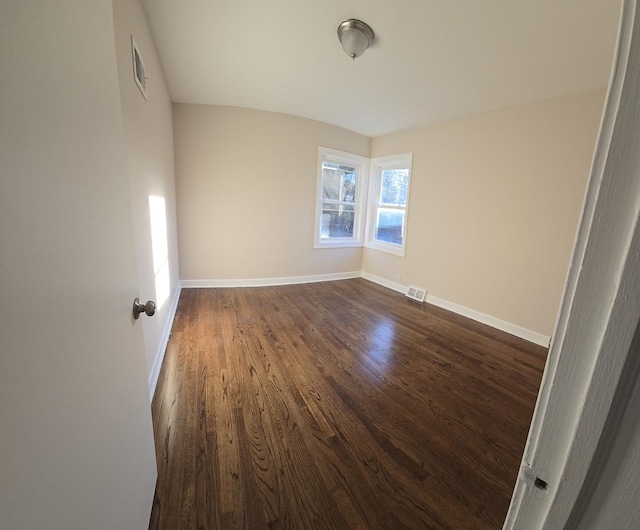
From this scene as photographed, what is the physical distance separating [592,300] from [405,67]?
8.70ft

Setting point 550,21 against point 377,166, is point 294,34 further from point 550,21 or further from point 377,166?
point 377,166

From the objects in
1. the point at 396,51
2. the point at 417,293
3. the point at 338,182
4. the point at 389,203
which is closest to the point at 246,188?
the point at 338,182

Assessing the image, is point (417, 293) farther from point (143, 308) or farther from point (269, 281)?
point (143, 308)

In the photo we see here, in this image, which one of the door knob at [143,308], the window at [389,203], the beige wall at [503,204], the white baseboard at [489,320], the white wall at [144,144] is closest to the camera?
the door knob at [143,308]

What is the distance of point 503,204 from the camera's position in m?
2.88

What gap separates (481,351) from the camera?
8.21 ft

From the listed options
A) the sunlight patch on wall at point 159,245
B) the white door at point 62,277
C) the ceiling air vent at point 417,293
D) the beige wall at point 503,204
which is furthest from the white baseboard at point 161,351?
the beige wall at point 503,204

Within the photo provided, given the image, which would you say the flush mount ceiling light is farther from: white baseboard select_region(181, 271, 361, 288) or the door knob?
white baseboard select_region(181, 271, 361, 288)

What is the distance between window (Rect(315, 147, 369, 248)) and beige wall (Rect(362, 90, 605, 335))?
0.94 meters

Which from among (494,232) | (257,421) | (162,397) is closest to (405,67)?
(494,232)

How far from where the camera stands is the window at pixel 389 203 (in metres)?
4.09

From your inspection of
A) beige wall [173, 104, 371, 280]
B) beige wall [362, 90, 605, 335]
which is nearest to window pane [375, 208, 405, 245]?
beige wall [362, 90, 605, 335]

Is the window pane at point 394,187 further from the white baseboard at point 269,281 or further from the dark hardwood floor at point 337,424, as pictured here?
the dark hardwood floor at point 337,424

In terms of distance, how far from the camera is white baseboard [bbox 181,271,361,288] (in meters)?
3.84
